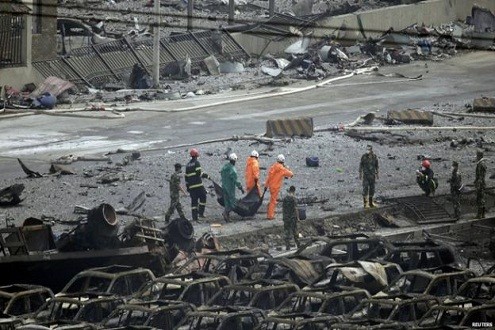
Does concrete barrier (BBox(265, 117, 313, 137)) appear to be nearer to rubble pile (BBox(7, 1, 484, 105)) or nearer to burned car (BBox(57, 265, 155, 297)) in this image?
rubble pile (BBox(7, 1, 484, 105))

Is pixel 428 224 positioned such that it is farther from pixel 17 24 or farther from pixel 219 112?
pixel 17 24

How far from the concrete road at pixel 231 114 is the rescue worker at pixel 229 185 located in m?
6.64

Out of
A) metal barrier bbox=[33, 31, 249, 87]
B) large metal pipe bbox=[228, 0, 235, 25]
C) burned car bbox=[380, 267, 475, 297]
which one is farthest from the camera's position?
large metal pipe bbox=[228, 0, 235, 25]

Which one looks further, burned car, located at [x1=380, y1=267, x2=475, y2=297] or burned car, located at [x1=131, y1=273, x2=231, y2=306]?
burned car, located at [x1=380, y1=267, x2=475, y2=297]

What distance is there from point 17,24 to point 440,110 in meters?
12.9

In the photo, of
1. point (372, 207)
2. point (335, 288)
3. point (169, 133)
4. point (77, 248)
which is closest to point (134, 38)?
point (169, 133)

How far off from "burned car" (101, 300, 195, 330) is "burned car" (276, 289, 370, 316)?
Result: 162 cm

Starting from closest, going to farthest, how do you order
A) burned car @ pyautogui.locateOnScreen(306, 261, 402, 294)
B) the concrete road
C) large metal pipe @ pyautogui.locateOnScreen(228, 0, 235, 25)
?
burned car @ pyautogui.locateOnScreen(306, 261, 402, 294) < the concrete road < large metal pipe @ pyautogui.locateOnScreen(228, 0, 235, 25)

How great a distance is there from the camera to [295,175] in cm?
4241

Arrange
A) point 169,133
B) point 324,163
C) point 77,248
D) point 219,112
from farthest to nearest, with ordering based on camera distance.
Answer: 1. point 219,112
2. point 169,133
3. point 324,163
4. point 77,248

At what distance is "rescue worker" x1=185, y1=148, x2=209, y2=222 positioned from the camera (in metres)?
37.3

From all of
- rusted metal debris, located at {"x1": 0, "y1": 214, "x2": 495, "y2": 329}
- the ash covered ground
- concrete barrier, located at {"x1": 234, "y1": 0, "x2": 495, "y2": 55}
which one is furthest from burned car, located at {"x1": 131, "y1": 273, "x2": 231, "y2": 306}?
concrete barrier, located at {"x1": 234, "y1": 0, "x2": 495, "y2": 55}

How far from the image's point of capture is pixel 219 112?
50094 mm

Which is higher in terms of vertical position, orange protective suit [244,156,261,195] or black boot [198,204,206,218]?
orange protective suit [244,156,261,195]
